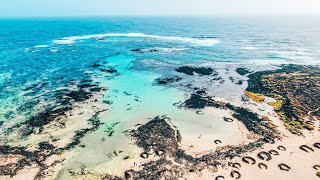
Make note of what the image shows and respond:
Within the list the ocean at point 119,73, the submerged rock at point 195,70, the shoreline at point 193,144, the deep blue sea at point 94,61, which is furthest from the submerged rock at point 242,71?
the shoreline at point 193,144

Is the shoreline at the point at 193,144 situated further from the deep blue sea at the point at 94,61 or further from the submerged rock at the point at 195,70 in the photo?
the submerged rock at the point at 195,70

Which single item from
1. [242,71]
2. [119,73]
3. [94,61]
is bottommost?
[242,71]

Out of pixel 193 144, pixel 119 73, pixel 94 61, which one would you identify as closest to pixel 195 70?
pixel 119 73

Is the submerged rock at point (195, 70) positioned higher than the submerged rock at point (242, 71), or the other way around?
the submerged rock at point (195, 70)

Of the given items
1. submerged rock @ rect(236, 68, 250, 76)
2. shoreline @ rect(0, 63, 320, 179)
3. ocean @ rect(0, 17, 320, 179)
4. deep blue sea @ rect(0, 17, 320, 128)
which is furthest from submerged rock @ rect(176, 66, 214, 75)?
shoreline @ rect(0, 63, 320, 179)

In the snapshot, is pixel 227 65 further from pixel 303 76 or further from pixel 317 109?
pixel 317 109

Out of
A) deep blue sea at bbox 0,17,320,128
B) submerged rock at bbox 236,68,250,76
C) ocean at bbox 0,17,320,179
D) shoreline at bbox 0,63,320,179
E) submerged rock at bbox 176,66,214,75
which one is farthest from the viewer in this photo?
submerged rock at bbox 176,66,214,75

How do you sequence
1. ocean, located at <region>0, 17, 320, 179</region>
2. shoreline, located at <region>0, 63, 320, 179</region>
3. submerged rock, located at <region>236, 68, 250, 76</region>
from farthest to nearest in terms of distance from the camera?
submerged rock, located at <region>236, 68, 250, 76</region>
ocean, located at <region>0, 17, 320, 179</region>
shoreline, located at <region>0, 63, 320, 179</region>

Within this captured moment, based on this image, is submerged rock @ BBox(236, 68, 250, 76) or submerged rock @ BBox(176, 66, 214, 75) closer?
submerged rock @ BBox(236, 68, 250, 76)

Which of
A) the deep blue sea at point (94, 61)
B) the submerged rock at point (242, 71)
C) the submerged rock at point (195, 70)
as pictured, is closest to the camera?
the deep blue sea at point (94, 61)

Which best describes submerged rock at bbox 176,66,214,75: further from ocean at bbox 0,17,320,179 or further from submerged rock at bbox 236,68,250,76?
submerged rock at bbox 236,68,250,76

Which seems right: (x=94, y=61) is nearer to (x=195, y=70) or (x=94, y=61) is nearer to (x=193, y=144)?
(x=195, y=70)

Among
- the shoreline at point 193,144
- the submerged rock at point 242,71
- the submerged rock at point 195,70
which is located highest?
the submerged rock at point 195,70
